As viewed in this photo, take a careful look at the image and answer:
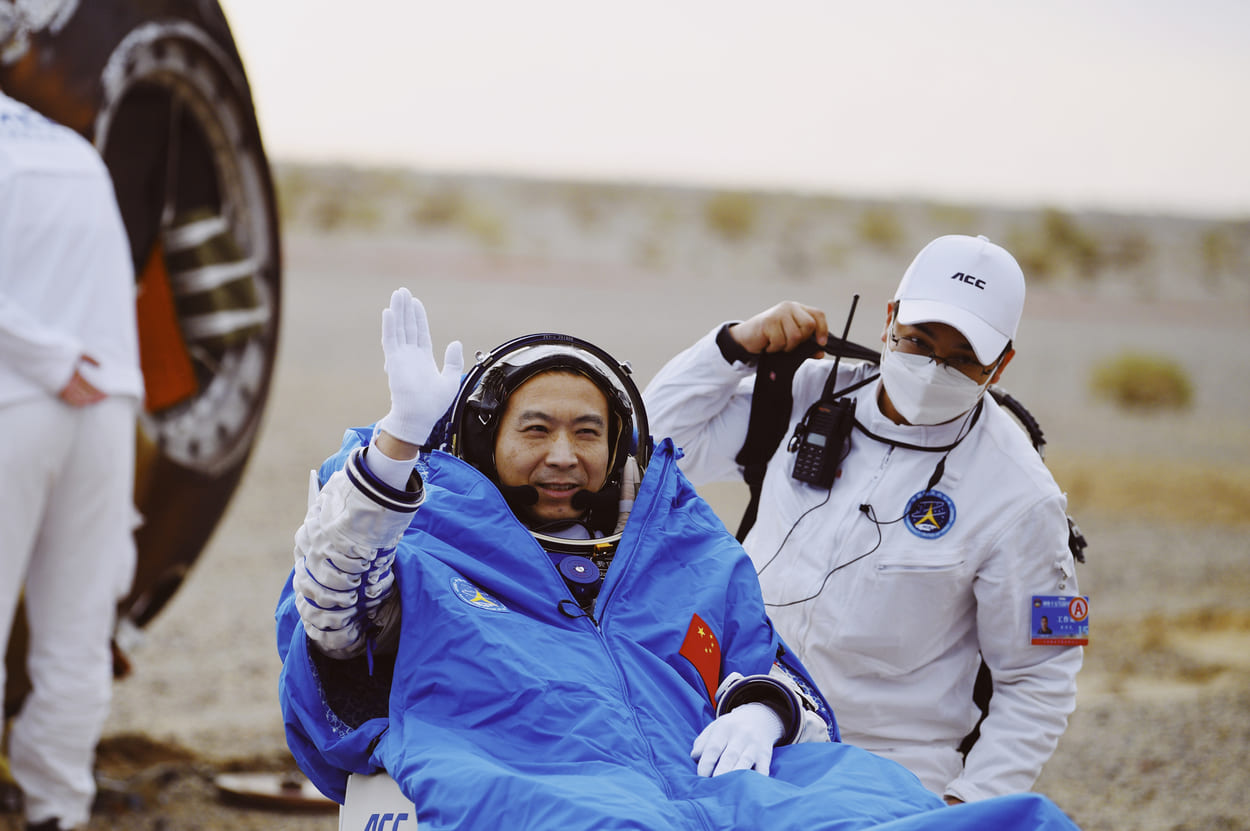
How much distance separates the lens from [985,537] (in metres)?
3.12

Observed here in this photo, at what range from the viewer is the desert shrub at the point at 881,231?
3762 centimetres

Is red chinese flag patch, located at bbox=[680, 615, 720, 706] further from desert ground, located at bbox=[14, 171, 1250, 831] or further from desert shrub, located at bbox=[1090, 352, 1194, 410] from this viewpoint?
desert shrub, located at bbox=[1090, 352, 1194, 410]

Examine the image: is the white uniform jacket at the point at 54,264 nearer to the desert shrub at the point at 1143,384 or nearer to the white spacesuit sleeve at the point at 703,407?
the white spacesuit sleeve at the point at 703,407

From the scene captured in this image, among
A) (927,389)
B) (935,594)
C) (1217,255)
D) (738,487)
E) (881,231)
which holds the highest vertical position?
(1217,255)

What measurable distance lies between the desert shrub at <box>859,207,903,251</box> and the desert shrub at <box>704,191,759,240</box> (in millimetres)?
3585

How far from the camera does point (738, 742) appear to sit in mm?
2494

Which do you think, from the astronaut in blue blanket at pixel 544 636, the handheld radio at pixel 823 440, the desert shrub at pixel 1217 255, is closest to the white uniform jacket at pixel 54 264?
the astronaut in blue blanket at pixel 544 636

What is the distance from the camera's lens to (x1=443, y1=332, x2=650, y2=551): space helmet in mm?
2945

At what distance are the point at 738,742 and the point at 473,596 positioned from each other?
63 centimetres

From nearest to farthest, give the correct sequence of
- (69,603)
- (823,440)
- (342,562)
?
(342,562) < (823,440) < (69,603)

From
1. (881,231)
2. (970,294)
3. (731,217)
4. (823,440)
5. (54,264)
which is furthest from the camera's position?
(731,217)

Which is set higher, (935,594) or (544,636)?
A: (935,594)

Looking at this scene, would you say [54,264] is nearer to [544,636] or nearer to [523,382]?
[523,382]

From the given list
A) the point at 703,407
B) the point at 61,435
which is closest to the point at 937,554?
the point at 703,407
